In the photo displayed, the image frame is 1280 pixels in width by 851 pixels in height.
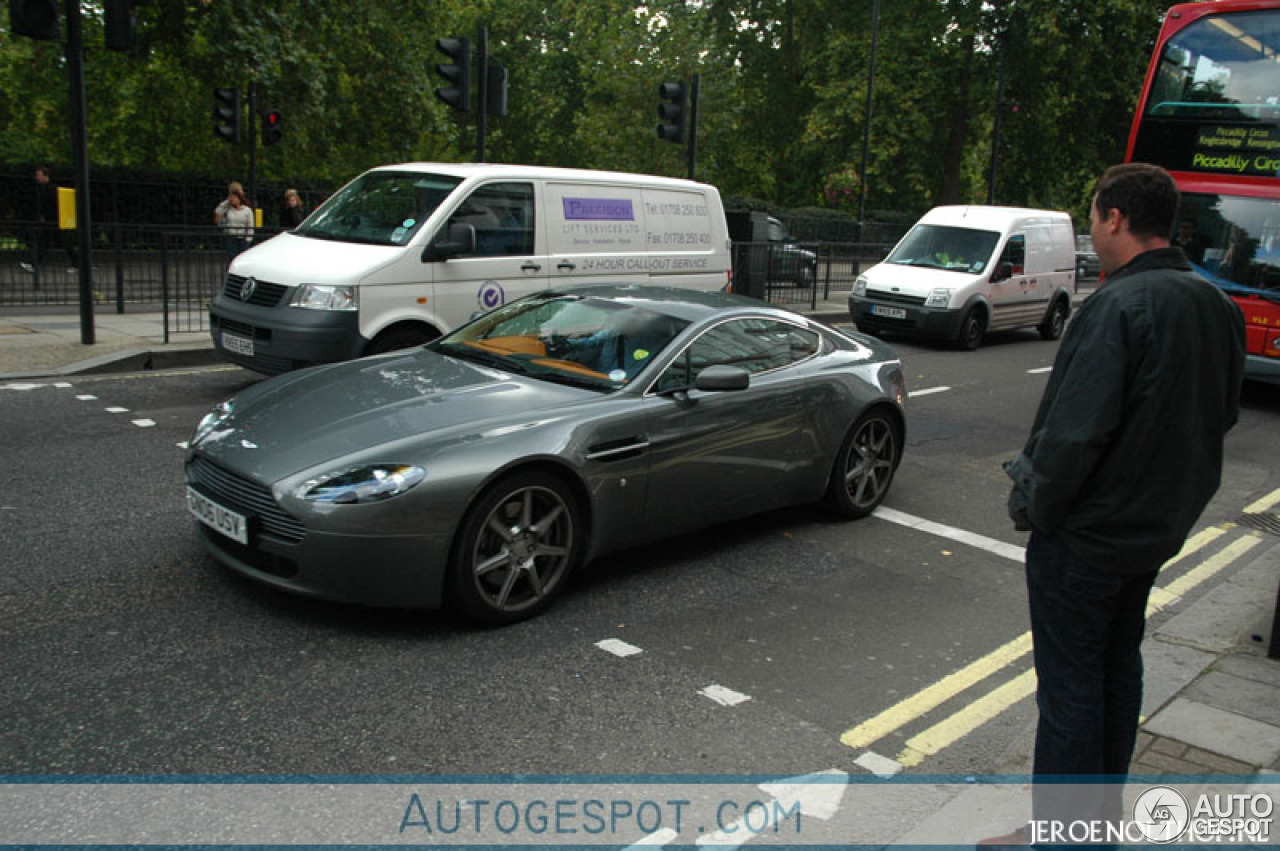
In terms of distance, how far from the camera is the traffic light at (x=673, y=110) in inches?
659

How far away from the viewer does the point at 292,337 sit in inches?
342

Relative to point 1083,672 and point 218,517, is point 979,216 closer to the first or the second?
point 218,517

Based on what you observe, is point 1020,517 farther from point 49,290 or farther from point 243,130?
point 243,130

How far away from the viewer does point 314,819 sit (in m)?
3.23

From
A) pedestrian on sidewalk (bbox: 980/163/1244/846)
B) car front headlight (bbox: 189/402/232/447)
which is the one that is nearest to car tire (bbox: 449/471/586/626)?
car front headlight (bbox: 189/402/232/447)

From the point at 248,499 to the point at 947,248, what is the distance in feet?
44.4

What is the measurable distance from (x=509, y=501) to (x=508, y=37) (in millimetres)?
48265

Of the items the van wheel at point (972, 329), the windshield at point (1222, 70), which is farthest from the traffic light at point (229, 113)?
the windshield at point (1222, 70)

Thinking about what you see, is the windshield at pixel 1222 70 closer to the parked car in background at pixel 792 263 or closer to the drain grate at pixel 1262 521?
the drain grate at pixel 1262 521

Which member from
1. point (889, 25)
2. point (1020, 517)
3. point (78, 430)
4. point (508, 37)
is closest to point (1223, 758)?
point (1020, 517)

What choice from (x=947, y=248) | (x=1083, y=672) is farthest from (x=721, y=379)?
(x=947, y=248)

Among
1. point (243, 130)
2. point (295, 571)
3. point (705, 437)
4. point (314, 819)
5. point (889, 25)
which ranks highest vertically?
point (889, 25)

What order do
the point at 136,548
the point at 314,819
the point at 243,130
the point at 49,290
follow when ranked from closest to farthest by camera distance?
the point at 314,819 → the point at 136,548 → the point at 49,290 → the point at 243,130

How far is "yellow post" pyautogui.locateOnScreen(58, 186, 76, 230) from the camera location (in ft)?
37.7
